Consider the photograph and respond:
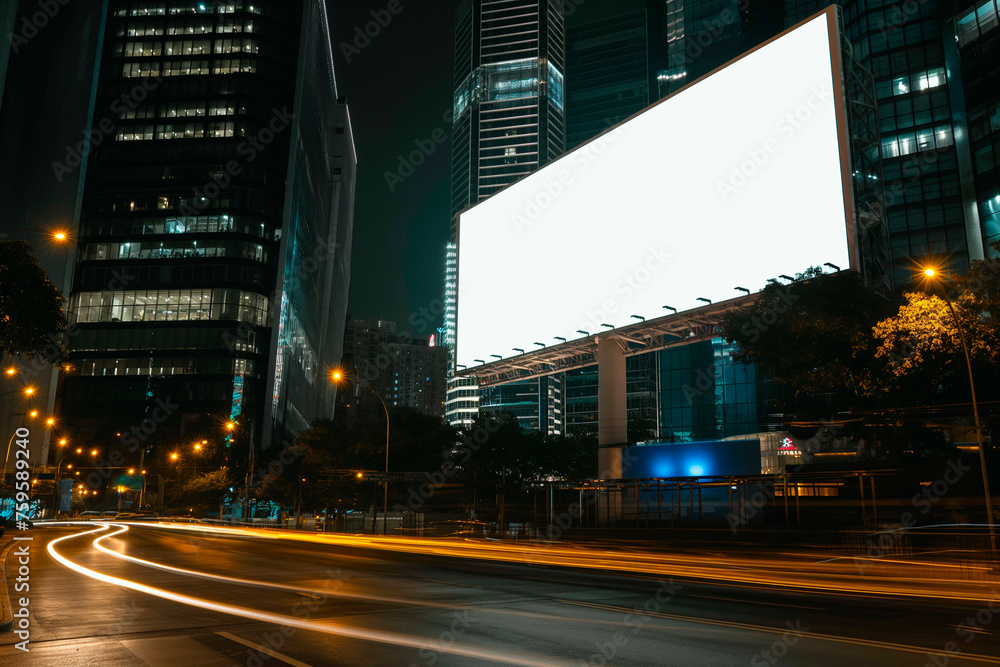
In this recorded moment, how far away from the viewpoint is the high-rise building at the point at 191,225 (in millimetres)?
100938

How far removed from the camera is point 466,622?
1112 centimetres

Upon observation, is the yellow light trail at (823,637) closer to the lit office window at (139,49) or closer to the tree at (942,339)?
the tree at (942,339)

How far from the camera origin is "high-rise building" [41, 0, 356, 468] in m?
101

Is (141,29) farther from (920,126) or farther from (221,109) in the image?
(920,126)

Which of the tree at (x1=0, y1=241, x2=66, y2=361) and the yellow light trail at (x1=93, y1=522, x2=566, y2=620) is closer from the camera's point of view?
the yellow light trail at (x1=93, y1=522, x2=566, y2=620)

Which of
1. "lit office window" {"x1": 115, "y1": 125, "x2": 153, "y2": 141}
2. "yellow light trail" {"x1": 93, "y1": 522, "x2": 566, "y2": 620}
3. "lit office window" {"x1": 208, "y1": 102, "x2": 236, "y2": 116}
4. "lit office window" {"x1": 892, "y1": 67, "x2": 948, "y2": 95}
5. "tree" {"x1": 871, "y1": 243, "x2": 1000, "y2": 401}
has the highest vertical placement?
"lit office window" {"x1": 208, "y1": 102, "x2": 236, "y2": 116}

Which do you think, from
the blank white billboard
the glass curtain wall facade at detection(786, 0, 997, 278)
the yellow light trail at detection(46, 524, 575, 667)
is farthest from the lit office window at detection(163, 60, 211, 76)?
the yellow light trail at detection(46, 524, 575, 667)

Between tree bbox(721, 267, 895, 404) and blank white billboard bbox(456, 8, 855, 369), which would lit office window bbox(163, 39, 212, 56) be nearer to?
blank white billboard bbox(456, 8, 855, 369)

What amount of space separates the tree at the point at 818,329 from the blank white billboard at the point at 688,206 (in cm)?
128

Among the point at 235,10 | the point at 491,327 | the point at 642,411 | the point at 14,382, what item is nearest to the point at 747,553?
the point at 491,327

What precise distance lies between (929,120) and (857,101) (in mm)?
51939

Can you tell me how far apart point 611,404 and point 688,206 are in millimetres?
13092

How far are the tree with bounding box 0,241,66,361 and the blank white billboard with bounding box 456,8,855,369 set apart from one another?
27.8m

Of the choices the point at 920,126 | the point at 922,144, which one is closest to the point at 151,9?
the point at 920,126
